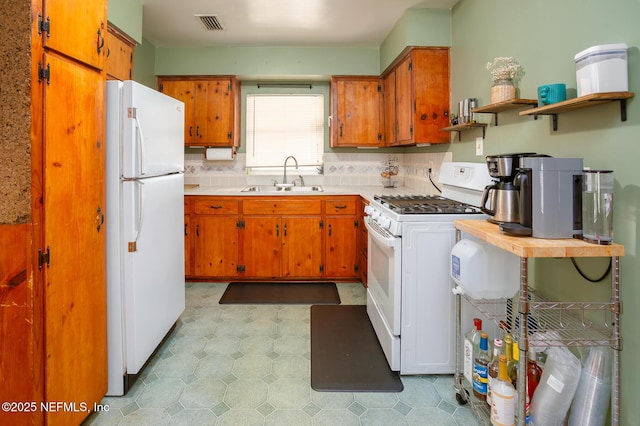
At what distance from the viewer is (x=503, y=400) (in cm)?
168

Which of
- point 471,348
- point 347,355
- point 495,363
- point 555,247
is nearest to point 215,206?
point 347,355

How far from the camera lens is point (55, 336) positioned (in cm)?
160

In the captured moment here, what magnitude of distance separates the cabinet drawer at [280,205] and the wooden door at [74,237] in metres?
2.11

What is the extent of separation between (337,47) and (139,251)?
3223 mm

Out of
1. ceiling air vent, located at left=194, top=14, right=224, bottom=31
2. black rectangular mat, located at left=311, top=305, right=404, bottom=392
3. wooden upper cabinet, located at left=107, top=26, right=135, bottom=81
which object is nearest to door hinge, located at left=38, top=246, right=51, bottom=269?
black rectangular mat, located at left=311, top=305, right=404, bottom=392

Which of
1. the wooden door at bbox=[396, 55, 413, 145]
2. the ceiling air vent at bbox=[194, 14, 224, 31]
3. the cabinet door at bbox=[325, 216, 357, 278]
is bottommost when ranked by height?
the cabinet door at bbox=[325, 216, 357, 278]

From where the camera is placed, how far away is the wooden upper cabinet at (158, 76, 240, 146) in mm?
4387

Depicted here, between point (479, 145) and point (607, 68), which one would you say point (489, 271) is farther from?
point (479, 145)

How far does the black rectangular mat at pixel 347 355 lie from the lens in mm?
2236

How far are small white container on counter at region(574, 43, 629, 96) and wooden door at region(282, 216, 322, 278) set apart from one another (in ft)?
9.37

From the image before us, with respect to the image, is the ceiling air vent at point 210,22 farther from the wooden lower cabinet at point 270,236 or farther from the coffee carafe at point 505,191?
the coffee carafe at point 505,191

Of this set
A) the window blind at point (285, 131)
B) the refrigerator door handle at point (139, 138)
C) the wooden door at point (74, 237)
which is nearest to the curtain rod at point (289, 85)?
the window blind at point (285, 131)

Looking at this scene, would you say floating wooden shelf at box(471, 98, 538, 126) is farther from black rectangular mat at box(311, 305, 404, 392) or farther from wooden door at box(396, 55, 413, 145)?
black rectangular mat at box(311, 305, 404, 392)

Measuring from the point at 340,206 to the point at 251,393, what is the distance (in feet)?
7.54
